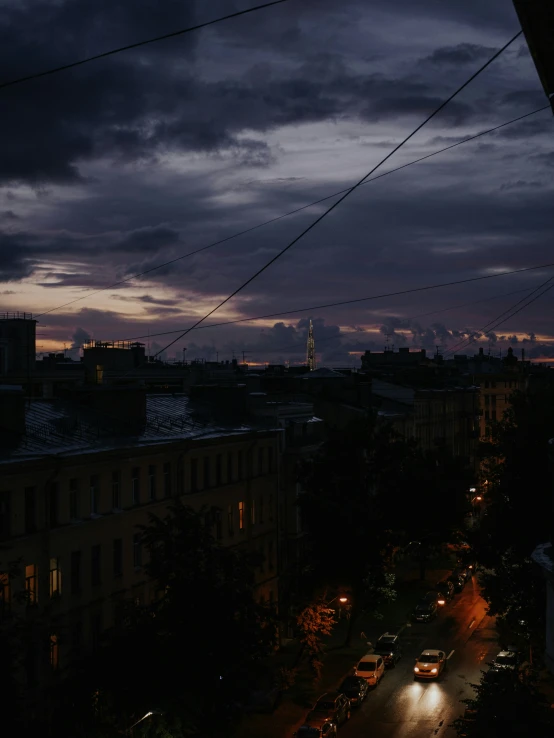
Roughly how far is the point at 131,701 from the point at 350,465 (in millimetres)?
23010

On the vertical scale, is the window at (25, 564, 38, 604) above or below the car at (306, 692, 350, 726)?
above

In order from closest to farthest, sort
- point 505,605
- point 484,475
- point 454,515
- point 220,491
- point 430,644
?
point 505,605, point 484,475, point 220,491, point 430,644, point 454,515

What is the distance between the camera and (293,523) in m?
49.9

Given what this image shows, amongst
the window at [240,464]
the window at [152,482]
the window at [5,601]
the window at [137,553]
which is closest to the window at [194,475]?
the window at [152,482]

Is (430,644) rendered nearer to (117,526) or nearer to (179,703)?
(117,526)

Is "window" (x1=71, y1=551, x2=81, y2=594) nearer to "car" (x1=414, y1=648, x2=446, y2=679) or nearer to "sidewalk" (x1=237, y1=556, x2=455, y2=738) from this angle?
"sidewalk" (x1=237, y1=556, x2=455, y2=738)

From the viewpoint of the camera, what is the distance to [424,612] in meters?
51.5

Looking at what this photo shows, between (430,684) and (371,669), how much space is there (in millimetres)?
2378

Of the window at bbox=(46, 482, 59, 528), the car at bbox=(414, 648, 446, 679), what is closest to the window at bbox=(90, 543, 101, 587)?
the window at bbox=(46, 482, 59, 528)

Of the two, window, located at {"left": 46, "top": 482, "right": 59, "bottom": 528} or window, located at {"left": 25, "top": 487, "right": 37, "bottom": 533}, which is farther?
window, located at {"left": 46, "top": 482, "right": 59, "bottom": 528}

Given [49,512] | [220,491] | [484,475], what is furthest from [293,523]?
[49,512]

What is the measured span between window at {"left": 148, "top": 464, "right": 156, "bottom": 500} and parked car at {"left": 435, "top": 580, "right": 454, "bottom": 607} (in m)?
22.5

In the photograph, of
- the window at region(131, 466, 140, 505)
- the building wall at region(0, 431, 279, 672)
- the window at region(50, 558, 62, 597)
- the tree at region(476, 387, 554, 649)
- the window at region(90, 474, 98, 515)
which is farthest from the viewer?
the window at region(131, 466, 140, 505)

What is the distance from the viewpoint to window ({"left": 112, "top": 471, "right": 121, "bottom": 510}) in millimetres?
35031
